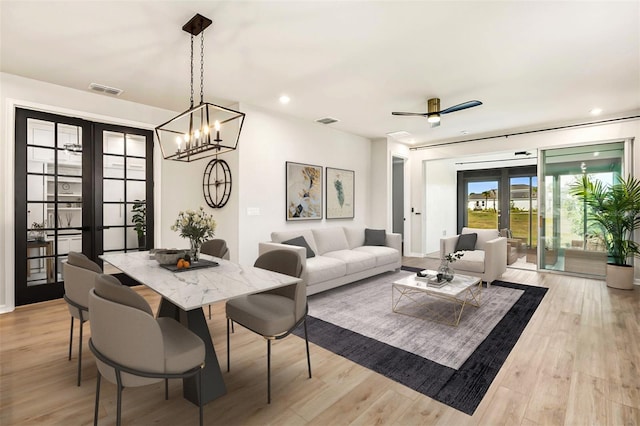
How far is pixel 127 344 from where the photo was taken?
1435 millimetres

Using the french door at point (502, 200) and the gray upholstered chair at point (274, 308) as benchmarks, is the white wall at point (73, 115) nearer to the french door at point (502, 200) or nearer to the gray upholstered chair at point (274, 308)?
the gray upholstered chair at point (274, 308)

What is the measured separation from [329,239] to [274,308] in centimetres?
311

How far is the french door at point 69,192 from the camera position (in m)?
3.87

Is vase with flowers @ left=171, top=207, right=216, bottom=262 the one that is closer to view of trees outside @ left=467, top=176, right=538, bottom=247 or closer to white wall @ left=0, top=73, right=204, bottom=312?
white wall @ left=0, top=73, right=204, bottom=312

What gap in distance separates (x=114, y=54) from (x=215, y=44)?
1091mm

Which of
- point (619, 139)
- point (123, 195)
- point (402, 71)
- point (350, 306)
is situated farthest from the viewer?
point (619, 139)

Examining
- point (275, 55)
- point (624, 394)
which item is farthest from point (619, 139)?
point (275, 55)

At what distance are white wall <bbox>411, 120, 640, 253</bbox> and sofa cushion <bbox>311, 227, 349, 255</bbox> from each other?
2.77 meters

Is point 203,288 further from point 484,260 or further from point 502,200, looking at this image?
point 502,200

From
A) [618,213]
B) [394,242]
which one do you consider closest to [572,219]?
[618,213]

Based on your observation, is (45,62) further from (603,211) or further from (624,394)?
(603,211)

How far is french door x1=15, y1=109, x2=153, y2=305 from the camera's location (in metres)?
3.87

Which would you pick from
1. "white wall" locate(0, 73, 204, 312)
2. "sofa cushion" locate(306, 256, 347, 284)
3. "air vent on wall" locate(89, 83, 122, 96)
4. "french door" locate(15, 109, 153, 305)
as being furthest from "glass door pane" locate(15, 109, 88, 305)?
"sofa cushion" locate(306, 256, 347, 284)

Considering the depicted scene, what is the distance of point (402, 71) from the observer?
11.5 feet
